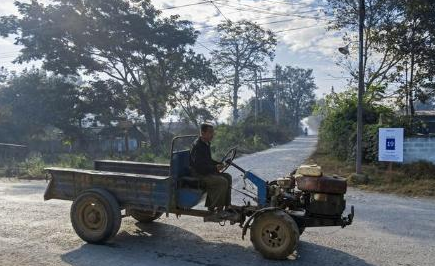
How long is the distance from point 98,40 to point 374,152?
19014mm

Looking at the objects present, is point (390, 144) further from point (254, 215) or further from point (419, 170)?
point (254, 215)

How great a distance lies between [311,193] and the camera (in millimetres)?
6164

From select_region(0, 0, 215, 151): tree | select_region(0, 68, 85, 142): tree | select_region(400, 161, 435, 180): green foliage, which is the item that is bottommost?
select_region(400, 161, 435, 180): green foliage

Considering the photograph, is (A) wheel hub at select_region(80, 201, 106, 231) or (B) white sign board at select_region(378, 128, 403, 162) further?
(B) white sign board at select_region(378, 128, 403, 162)

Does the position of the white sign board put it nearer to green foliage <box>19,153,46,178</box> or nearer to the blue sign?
the blue sign

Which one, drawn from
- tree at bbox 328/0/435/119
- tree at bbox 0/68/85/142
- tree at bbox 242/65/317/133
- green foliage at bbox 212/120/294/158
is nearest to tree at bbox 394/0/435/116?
tree at bbox 328/0/435/119

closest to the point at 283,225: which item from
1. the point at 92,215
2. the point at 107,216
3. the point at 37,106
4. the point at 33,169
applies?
the point at 107,216

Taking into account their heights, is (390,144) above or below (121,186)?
above

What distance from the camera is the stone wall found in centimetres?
1494

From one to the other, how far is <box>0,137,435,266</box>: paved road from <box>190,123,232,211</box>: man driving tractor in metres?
0.70

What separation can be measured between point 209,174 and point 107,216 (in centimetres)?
164

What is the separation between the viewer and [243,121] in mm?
41656

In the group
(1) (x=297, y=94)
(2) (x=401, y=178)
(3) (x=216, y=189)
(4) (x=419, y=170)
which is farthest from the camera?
(1) (x=297, y=94)

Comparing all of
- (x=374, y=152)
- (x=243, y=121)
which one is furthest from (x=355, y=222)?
(x=243, y=121)
